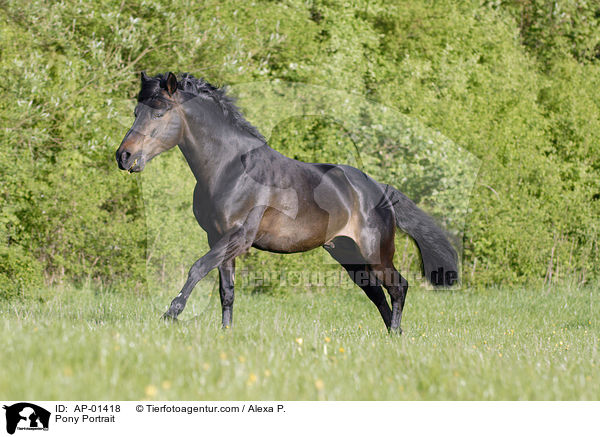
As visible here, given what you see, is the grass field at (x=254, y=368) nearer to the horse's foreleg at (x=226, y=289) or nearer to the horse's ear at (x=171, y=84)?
the horse's foreleg at (x=226, y=289)

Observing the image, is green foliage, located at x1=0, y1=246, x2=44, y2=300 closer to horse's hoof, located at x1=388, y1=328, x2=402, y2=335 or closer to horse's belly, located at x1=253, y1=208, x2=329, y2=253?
horse's belly, located at x1=253, y1=208, x2=329, y2=253

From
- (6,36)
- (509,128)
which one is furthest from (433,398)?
(509,128)

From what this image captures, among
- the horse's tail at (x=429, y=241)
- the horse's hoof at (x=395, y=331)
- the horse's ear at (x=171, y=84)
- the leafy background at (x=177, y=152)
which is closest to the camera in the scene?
the horse's ear at (x=171, y=84)

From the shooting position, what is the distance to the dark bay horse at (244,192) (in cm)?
557

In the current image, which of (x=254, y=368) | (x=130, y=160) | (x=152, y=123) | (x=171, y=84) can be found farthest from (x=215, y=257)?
(x=254, y=368)

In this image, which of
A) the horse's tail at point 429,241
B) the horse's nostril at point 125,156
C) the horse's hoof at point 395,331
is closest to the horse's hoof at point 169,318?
the horse's nostril at point 125,156

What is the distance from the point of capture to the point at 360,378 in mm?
3801

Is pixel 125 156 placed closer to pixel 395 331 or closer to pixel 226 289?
pixel 226 289

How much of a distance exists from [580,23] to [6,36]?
56.3ft

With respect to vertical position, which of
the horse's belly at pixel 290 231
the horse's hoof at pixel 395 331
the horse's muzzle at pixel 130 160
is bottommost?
the horse's hoof at pixel 395 331

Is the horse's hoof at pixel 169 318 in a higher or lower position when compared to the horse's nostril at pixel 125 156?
lower
